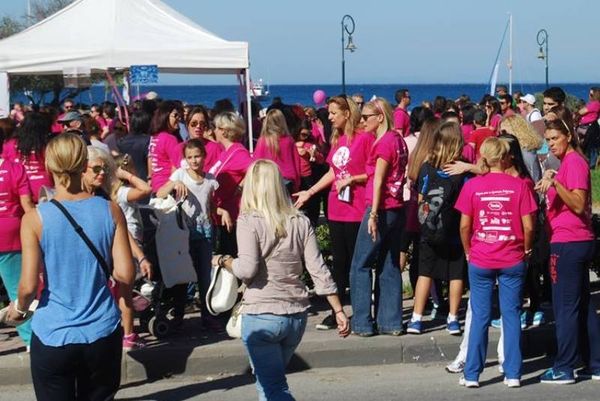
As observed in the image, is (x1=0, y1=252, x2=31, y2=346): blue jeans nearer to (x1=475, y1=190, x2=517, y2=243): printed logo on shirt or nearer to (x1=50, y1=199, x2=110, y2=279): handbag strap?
(x1=50, y1=199, x2=110, y2=279): handbag strap

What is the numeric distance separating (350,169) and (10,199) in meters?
2.72

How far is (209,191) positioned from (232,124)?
0.68 m

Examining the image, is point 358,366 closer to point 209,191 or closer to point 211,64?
point 209,191

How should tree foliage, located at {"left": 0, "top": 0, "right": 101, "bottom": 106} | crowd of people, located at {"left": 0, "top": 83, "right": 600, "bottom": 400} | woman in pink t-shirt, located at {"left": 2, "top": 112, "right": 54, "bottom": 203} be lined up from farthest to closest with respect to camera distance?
tree foliage, located at {"left": 0, "top": 0, "right": 101, "bottom": 106}, woman in pink t-shirt, located at {"left": 2, "top": 112, "right": 54, "bottom": 203}, crowd of people, located at {"left": 0, "top": 83, "right": 600, "bottom": 400}

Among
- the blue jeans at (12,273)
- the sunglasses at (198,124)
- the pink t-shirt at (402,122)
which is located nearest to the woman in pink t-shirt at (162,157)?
the sunglasses at (198,124)

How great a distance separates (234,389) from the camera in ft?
25.0

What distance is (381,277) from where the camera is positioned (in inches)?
337

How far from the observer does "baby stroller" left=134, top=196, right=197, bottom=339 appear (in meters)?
8.22

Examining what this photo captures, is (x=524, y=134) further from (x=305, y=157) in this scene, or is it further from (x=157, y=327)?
(x=157, y=327)

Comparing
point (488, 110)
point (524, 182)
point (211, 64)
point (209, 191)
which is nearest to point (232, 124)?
point (209, 191)

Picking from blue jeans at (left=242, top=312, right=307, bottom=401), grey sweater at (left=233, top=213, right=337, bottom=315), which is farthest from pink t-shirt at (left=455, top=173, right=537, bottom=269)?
blue jeans at (left=242, top=312, right=307, bottom=401)

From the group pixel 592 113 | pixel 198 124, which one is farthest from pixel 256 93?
pixel 198 124

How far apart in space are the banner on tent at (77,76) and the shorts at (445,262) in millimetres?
7364

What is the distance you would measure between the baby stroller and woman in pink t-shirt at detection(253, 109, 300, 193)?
114 cm
